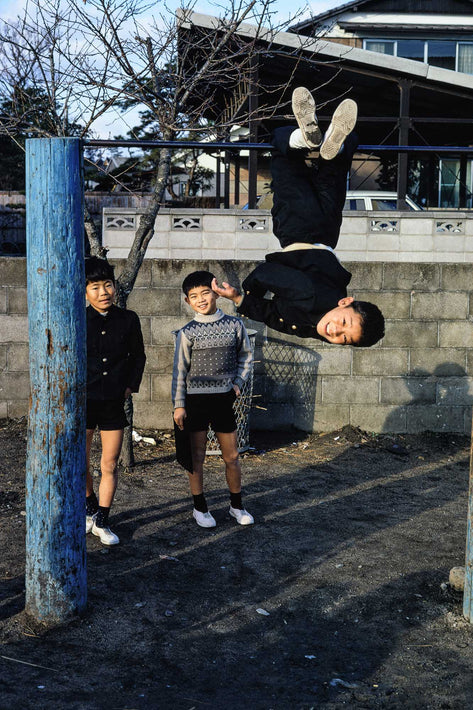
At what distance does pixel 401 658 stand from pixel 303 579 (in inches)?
37.0

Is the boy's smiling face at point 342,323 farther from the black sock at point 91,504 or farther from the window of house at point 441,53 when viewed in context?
the window of house at point 441,53

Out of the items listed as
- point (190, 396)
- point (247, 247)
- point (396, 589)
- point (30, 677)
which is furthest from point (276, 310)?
point (247, 247)

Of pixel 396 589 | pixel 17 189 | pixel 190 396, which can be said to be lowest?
pixel 396 589

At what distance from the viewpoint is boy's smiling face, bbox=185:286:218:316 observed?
15.7 ft

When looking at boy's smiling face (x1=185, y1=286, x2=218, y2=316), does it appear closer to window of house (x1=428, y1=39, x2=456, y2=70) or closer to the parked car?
the parked car

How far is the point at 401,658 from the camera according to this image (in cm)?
339

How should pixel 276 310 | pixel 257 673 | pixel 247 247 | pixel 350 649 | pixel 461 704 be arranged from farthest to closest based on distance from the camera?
pixel 247 247
pixel 276 310
pixel 350 649
pixel 257 673
pixel 461 704

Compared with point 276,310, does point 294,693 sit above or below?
below

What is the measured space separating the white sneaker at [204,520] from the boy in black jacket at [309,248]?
1762mm

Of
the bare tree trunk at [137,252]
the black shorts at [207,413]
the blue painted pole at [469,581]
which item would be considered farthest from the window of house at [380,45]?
the blue painted pole at [469,581]

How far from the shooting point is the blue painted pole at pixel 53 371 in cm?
360

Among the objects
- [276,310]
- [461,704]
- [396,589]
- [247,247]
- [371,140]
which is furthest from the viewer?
[371,140]

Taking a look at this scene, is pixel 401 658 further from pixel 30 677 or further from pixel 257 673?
pixel 30 677

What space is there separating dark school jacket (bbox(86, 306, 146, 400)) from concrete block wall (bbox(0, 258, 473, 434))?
233 centimetres
